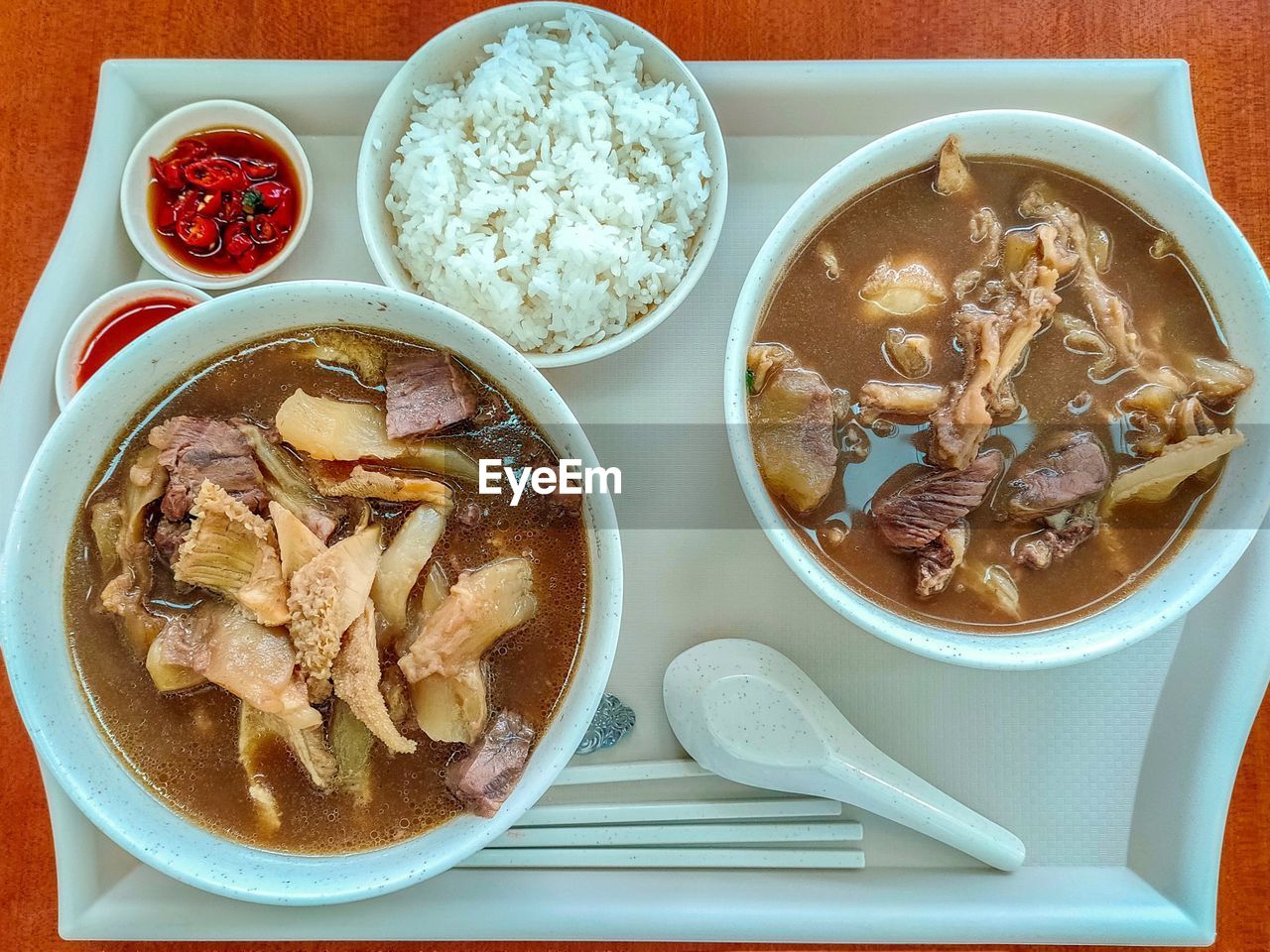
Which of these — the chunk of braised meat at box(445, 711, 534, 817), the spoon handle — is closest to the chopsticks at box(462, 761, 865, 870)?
the spoon handle

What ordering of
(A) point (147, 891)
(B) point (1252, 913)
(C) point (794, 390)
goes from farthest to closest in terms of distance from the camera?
(B) point (1252, 913) < (A) point (147, 891) < (C) point (794, 390)

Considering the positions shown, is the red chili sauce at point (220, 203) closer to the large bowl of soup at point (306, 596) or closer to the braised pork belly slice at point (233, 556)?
the large bowl of soup at point (306, 596)

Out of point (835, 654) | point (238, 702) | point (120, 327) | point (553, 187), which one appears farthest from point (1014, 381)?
point (120, 327)

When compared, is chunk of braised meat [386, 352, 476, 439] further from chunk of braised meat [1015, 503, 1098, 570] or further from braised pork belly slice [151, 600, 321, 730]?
chunk of braised meat [1015, 503, 1098, 570]

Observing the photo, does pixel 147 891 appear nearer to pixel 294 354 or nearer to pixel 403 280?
pixel 294 354

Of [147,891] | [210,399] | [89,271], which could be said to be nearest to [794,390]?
[210,399]

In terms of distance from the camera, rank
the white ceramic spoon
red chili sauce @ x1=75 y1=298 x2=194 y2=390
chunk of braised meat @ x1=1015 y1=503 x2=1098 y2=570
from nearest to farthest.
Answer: chunk of braised meat @ x1=1015 y1=503 x2=1098 y2=570 → the white ceramic spoon → red chili sauce @ x1=75 y1=298 x2=194 y2=390

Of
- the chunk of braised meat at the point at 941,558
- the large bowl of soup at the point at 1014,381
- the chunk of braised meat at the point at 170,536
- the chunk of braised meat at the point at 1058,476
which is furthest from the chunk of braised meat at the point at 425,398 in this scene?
the chunk of braised meat at the point at 1058,476
